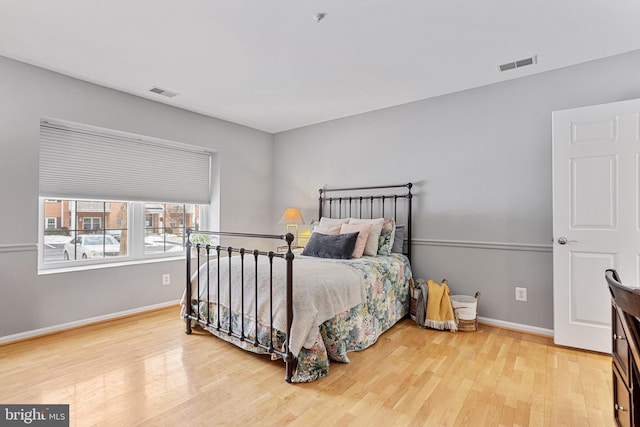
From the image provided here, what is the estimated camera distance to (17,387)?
6.66 feet

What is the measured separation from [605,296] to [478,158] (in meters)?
1.56

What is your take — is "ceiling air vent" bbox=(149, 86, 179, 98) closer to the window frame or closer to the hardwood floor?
the window frame

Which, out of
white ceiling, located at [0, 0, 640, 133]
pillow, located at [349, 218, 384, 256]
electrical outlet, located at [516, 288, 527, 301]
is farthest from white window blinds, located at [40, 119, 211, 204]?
electrical outlet, located at [516, 288, 527, 301]

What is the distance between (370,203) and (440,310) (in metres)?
1.51

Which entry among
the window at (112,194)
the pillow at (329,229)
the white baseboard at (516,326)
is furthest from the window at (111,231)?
the white baseboard at (516,326)

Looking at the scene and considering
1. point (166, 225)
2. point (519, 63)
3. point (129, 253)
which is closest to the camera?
point (519, 63)

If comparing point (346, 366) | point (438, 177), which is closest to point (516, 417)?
point (346, 366)

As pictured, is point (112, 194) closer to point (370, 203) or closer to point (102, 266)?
point (102, 266)

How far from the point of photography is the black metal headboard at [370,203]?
373cm

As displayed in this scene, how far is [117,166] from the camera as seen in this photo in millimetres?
3463

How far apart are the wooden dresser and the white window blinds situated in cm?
397

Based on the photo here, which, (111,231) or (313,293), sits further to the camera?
(111,231)

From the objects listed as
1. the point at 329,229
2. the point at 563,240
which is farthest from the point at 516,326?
the point at 329,229

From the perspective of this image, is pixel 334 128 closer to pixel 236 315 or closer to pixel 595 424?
pixel 236 315
